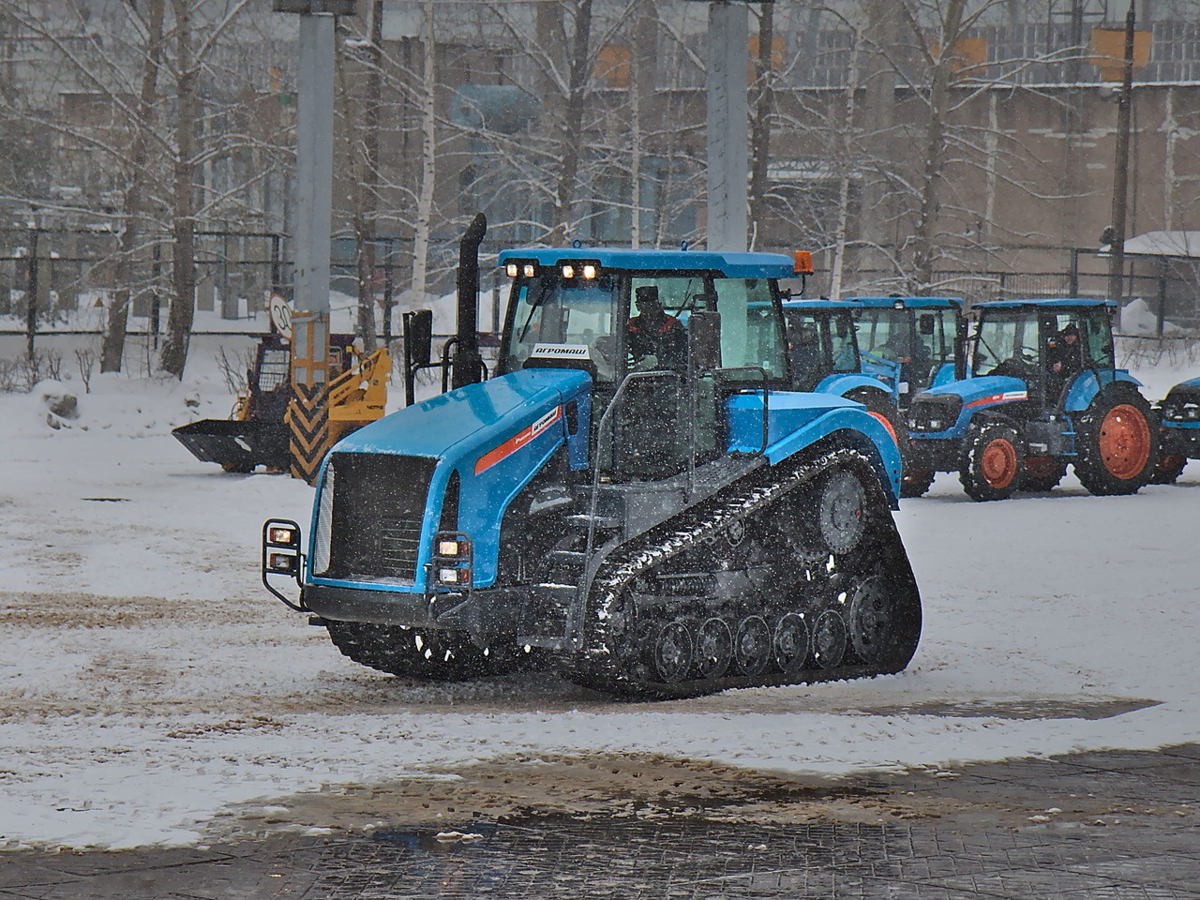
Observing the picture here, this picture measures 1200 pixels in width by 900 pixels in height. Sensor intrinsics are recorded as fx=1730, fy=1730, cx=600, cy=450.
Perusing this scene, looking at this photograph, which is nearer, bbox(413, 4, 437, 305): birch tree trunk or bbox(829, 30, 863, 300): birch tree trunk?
bbox(413, 4, 437, 305): birch tree trunk

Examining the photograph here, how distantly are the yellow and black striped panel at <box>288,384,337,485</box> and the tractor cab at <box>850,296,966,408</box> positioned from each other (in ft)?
23.0

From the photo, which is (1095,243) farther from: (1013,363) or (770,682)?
(770,682)

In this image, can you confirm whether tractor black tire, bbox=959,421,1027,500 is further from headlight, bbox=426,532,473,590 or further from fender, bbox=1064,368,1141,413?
headlight, bbox=426,532,473,590

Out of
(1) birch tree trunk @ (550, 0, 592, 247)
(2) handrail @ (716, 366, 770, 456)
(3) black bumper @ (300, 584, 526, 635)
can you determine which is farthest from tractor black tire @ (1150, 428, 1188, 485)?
(3) black bumper @ (300, 584, 526, 635)

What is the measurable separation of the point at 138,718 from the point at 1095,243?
143ft

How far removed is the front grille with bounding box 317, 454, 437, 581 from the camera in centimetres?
917

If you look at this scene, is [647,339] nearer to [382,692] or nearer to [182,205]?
[382,692]

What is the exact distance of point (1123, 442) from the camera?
21406mm

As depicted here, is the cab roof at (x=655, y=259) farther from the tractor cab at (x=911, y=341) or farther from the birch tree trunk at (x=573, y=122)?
the birch tree trunk at (x=573, y=122)

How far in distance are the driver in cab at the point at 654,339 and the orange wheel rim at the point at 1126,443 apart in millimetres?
12574

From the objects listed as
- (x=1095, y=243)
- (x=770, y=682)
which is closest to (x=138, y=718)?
(x=770, y=682)

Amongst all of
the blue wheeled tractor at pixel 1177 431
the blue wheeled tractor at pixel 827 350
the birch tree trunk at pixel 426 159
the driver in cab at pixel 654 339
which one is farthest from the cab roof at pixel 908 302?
the driver in cab at pixel 654 339

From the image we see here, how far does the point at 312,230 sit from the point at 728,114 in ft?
18.1

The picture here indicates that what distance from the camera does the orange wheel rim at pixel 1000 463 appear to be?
20.4 meters
